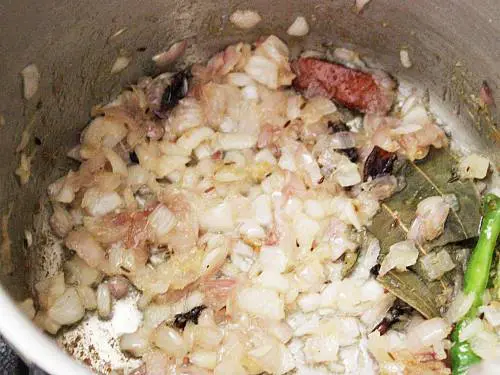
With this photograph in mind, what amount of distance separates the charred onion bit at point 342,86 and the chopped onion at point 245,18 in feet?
0.56

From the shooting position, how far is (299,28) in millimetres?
2002

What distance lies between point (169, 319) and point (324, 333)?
37 centimetres

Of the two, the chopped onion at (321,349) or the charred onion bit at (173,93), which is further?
the charred onion bit at (173,93)

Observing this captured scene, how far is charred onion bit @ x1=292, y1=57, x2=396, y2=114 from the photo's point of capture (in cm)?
198

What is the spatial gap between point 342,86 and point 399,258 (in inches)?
20.0

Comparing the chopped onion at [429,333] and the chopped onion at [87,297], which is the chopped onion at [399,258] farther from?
the chopped onion at [87,297]

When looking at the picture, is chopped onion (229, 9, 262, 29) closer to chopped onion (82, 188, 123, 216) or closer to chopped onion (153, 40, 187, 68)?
chopped onion (153, 40, 187, 68)

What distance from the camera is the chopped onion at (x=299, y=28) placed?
1.98 m

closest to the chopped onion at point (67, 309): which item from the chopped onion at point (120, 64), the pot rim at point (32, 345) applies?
the pot rim at point (32, 345)

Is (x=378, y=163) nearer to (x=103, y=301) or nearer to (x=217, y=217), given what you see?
(x=217, y=217)

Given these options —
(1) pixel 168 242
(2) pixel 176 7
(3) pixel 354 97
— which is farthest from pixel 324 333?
(2) pixel 176 7

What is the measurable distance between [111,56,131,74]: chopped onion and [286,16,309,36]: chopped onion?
1.48 ft

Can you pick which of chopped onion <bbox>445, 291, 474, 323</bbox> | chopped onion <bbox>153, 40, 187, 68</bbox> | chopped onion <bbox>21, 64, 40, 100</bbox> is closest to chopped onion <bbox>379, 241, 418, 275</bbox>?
chopped onion <bbox>445, 291, 474, 323</bbox>

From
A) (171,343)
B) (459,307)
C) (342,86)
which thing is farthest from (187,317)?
(342,86)
